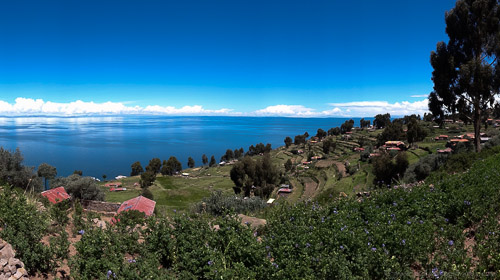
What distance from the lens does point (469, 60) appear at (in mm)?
14672

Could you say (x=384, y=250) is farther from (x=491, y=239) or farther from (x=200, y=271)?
(x=200, y=271)

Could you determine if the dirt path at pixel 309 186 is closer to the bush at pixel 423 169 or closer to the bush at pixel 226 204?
the bush at pixel 423 169

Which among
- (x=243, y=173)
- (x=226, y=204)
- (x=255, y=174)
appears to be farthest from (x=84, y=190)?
(x=255, y=174)

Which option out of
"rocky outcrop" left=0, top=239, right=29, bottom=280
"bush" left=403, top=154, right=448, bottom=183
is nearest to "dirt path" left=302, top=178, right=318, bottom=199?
"bush" left=403, top=154, right=448, bottom=183

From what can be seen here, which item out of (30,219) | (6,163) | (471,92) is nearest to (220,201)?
(30,219)

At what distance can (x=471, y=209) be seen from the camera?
4922 millimetres

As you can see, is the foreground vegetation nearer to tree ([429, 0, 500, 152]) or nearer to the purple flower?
the purple flower

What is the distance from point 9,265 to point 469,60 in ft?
66.3

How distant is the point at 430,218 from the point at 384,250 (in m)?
A: 2.02

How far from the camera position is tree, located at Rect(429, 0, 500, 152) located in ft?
45.3

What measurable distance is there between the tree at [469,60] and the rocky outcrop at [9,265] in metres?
18.4

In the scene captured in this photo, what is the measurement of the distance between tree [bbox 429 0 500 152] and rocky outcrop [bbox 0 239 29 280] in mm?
18400

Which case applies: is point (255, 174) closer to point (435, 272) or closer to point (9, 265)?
point (435, 272)

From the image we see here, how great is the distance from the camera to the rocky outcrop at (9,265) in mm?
3183
